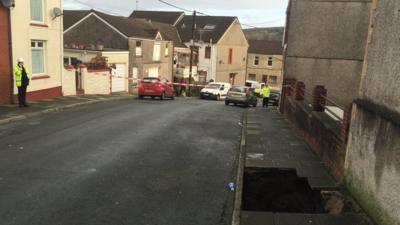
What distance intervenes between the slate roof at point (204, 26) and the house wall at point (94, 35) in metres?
18.0

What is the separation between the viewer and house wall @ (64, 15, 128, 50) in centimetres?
3828

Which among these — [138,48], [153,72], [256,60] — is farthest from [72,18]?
[256,60]

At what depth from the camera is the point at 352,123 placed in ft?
25.6

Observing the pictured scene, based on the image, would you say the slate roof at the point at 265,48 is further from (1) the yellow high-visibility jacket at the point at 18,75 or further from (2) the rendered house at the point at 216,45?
(1) the yellow high-visibility jacket at the point at 18,75

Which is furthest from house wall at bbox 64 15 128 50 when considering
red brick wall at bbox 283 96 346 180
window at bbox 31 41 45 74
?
red brick wall at bbox 283 96 346 180

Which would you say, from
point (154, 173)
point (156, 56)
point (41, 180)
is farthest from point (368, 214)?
point (156, 56)

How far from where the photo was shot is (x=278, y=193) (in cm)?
842

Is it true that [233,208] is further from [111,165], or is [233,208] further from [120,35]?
[120,35]

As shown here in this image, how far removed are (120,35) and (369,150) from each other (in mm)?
33695

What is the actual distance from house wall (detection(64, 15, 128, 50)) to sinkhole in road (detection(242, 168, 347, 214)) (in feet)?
99.9

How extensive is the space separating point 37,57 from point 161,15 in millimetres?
44657

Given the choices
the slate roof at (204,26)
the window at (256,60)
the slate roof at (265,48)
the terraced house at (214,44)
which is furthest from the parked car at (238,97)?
the window at (256,60)

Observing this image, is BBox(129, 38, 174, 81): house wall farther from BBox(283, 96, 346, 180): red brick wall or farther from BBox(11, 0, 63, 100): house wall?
BBox(283, 96, 346, 180): red brick wall

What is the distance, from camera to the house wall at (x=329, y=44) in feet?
65.1
